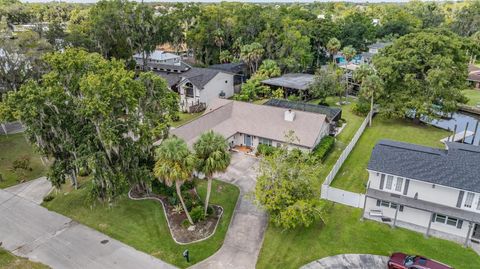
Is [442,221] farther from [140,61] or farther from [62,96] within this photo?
[140,61]

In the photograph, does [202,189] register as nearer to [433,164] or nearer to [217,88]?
[433,164]

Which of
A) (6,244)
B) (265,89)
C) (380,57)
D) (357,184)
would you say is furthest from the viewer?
(265,89)

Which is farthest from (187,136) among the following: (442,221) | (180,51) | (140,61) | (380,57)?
(180,51)

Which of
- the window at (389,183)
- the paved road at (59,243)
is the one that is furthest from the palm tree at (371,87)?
the paved road at (59,243)

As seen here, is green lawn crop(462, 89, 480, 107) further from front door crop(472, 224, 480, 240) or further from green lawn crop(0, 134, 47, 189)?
green lawn crop(0, 134, 47, 189)

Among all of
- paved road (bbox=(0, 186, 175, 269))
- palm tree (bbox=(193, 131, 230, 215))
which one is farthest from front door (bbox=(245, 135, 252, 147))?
paved road (bbox=(0, 186, 175, 269))

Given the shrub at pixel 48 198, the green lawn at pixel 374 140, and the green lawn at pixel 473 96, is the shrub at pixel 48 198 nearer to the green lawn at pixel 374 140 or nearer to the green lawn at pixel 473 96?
the green lawn at pixel 374 140
